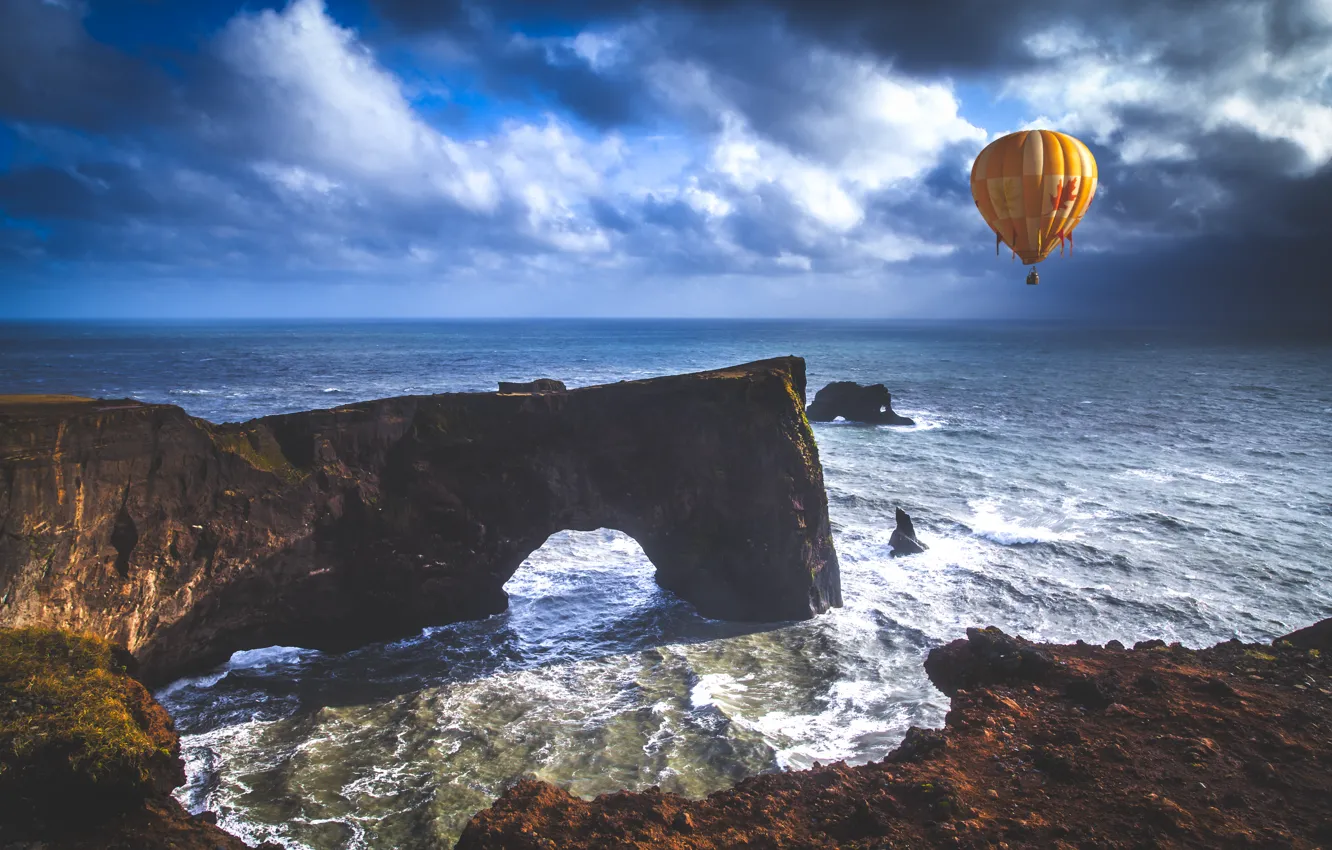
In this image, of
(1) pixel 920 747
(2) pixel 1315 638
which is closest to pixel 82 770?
(1) pixel 920 747

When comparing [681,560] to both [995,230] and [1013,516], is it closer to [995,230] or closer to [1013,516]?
[995,230]

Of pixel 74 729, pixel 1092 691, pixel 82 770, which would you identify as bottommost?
pixel 1092 691

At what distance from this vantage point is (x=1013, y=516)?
1298 inches

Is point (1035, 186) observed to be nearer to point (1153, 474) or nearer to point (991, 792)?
point (991, 792)

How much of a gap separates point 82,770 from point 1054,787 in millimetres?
13592

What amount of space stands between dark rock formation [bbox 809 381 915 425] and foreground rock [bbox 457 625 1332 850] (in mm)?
47657

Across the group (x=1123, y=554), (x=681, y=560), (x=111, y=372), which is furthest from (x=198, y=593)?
(x=111, y=372)

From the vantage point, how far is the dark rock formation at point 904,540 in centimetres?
2838

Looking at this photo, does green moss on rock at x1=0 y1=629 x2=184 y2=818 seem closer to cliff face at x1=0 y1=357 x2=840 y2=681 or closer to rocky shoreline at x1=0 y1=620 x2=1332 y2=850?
rocky shoreline at x1=0 y1=620 x2=1332 y2=850

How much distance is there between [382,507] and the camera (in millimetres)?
20391

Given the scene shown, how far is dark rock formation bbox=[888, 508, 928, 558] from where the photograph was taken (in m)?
28.4

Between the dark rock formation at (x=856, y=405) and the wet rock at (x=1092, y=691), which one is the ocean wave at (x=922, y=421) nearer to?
the dark rock formation at (x=856, y=405)

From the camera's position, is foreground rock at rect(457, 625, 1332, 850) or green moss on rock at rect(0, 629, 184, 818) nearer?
foreground rock at rect(457, 625, 1332, 850)

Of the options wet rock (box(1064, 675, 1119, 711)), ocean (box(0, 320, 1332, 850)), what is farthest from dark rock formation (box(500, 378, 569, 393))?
wet rock (box(1064, 675, 1119, 711))
